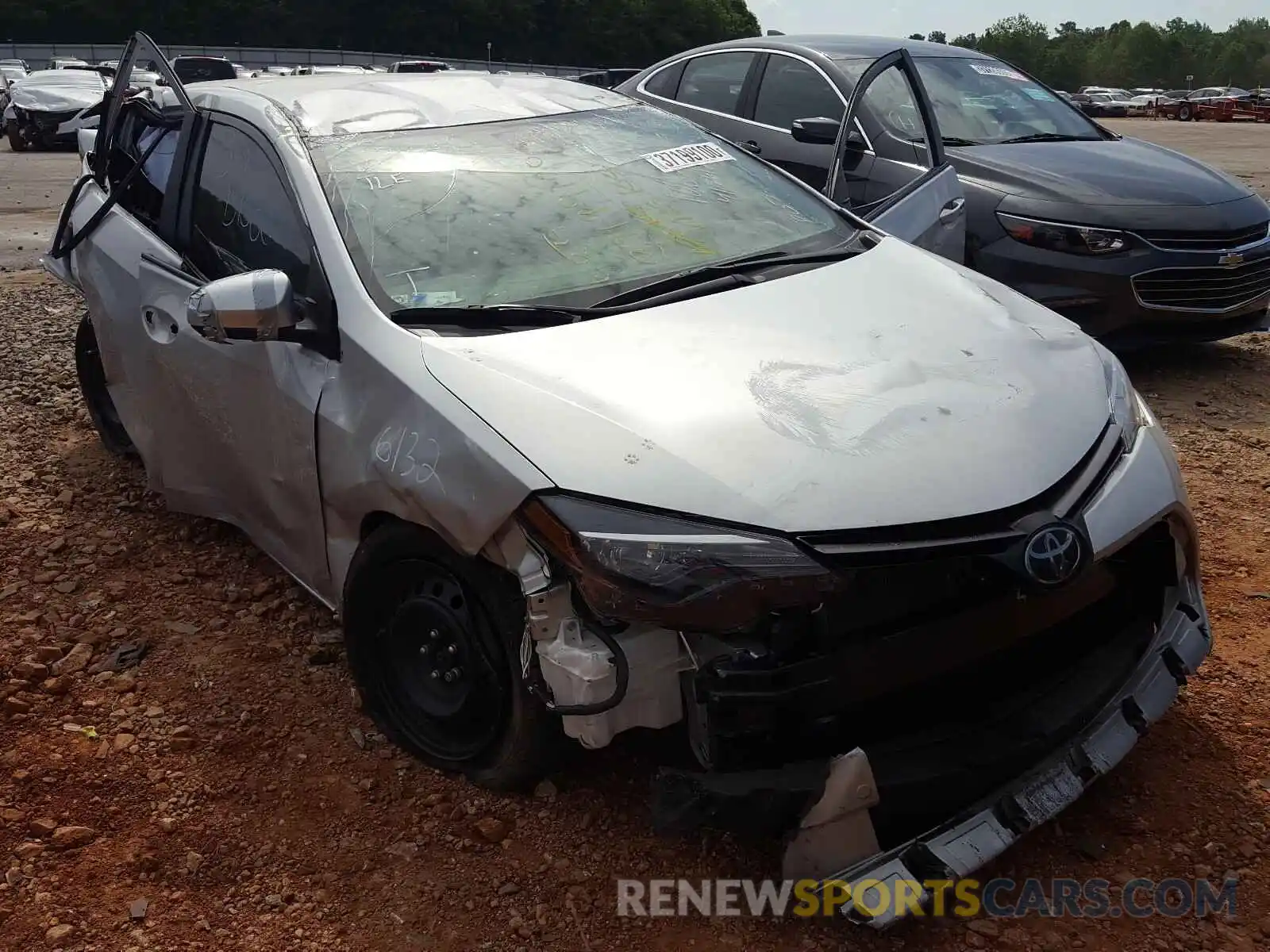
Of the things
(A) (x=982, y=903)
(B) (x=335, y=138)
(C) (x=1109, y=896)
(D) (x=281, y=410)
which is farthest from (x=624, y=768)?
(B) (x=335, y=138)

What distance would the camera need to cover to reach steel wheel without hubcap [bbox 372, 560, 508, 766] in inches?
101

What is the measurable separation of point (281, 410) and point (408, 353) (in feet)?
1.90

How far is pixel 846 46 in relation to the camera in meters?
6.66

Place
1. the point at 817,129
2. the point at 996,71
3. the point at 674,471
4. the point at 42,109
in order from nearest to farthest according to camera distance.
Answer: the point at 674,471 < the point at 817,129 < the point at 996,71 < the point at 42,109

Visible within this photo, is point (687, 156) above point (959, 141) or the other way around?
above

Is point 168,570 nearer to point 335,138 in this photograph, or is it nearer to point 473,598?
point 335,138

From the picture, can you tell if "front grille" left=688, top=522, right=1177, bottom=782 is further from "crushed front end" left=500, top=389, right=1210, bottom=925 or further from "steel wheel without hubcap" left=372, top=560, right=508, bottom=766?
"steel wheel without hubcap" left=372, top=560, right=508, bottom=766

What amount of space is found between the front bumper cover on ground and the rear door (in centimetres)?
202

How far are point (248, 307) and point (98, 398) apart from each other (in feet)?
8.67

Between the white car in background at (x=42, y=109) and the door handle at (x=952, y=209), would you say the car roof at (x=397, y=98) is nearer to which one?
the door handle at (x=952, y=209)

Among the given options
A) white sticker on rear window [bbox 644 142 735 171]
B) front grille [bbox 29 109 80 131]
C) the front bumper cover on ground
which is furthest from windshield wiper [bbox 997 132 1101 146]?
front grille [bbox 29 109 80 131]

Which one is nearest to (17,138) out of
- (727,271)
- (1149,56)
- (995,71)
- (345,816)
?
(995,71)

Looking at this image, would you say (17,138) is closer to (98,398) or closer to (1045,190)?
(98,398)

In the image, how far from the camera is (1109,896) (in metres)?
2.37
